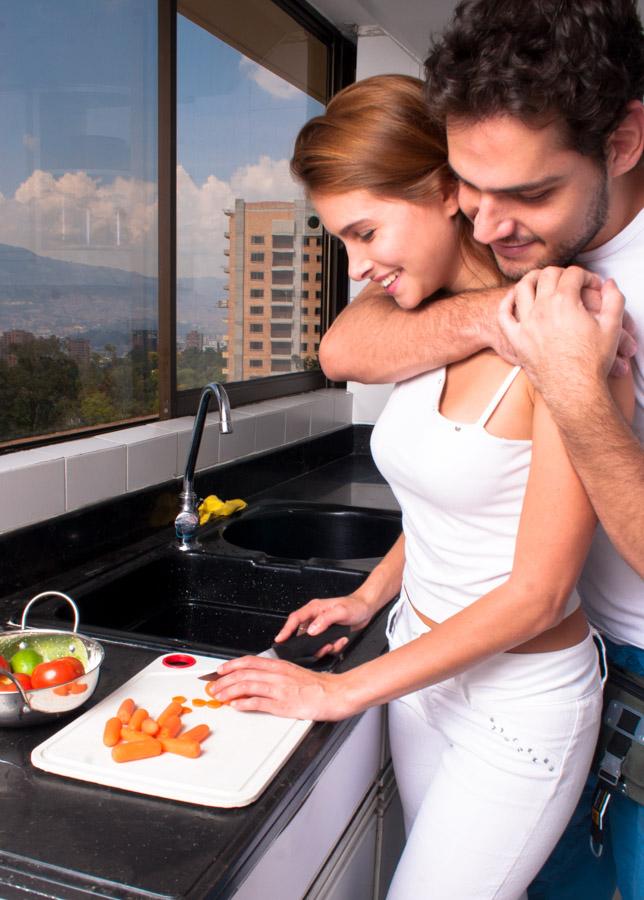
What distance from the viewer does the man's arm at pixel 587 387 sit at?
893mm

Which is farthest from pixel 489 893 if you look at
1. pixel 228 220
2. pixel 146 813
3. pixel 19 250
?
pixel 228 220

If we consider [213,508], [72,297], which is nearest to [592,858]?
[213,508]

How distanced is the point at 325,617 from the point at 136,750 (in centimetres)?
43

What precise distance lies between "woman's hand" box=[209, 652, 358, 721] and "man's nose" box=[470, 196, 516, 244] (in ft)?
1.74

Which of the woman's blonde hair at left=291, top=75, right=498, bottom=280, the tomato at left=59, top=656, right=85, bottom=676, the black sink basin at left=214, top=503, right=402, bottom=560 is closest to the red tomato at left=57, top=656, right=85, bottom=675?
the tomato at left=59, top=656, right=85, bottom=676

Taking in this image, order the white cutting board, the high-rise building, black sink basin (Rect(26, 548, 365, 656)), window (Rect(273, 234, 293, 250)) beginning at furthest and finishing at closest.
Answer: window (Rect(273, 234, 293, 250)), the high-rise building, black sink basin (Rect(26, 548, 365, 656)), the white cutting board

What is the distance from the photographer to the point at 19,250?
1608 mm

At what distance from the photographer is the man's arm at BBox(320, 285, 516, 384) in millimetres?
1062

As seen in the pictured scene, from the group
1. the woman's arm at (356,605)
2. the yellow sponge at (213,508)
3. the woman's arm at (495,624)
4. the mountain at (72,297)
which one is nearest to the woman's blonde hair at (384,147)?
the woman's arm at (495,624)

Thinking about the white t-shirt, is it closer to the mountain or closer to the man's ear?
the man's ear

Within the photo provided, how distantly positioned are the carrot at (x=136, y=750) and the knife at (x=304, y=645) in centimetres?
26

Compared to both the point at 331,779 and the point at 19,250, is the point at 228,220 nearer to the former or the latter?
the point at 19,250

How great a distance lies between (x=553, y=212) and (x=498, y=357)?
0.18 m

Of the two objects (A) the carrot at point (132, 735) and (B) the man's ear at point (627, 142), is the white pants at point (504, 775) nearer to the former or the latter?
(A) the carrot at point (132, 735)
